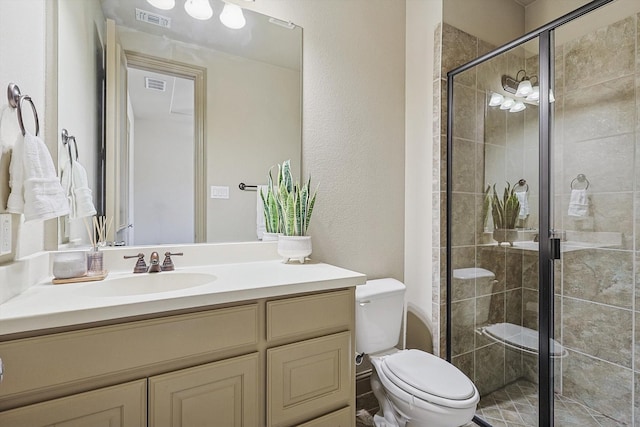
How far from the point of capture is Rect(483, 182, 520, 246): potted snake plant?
1.74m

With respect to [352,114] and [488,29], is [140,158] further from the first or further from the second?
[488,29]

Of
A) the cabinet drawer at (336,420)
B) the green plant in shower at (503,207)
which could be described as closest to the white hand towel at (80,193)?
the cabinet drawer at (336,420)

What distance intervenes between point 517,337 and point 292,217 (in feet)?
4.68

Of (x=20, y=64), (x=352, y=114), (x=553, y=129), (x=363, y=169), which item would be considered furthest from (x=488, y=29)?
(x=20, y=64)

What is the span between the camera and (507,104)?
1.76 metres

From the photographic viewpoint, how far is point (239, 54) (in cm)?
161

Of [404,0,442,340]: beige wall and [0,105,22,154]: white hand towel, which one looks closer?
[0,105,22,154]: white hand towel

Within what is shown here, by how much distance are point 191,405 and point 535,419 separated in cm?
172

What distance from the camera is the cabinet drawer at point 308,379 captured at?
3.46 ft

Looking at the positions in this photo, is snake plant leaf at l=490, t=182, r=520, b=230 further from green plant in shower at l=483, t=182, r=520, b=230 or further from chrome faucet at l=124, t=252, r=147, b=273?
chrome faucet at l=124, t=252, r=147, b=273

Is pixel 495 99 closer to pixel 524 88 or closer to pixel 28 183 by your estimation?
pixel 524 88

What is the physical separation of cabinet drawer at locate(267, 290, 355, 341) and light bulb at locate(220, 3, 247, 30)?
1386 millimetres

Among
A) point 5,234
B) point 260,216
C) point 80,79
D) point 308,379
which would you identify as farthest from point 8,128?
point 308,379

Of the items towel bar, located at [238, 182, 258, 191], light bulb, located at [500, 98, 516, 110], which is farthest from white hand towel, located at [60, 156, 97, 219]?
light bulb, located at [500, 98, 516, 110]
